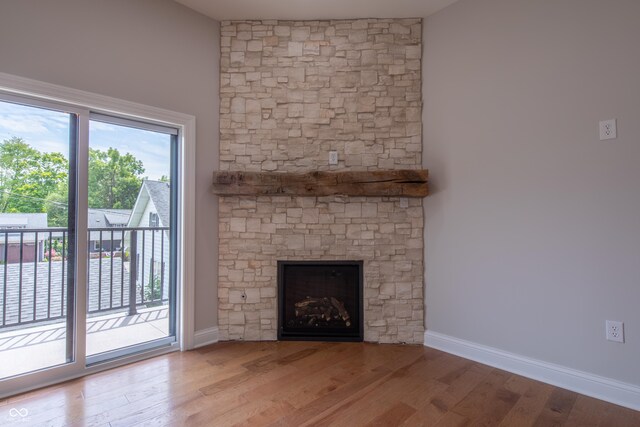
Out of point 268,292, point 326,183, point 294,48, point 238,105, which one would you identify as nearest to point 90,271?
point 268,292

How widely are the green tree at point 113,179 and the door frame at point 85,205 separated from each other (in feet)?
0.29

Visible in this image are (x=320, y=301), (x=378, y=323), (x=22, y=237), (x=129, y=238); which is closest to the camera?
(x=22, y=237)

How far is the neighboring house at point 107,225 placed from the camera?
214 centimetres

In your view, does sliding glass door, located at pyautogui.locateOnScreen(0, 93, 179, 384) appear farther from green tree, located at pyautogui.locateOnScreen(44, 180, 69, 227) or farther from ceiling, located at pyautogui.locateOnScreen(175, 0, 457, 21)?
ceiling, located at pyautogui.locateOnScreen(175, 0, 457, 21)

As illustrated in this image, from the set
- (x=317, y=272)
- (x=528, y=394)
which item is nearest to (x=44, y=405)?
(x=317, y=272)

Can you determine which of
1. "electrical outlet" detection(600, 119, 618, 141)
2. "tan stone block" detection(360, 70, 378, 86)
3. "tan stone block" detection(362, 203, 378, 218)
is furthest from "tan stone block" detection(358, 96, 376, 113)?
"electrical outlet" detection(600, 119, 618, 141)

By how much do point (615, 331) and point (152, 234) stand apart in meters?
3.36

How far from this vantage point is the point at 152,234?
8.02ft

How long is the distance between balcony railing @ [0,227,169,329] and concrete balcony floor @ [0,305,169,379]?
0.25ft

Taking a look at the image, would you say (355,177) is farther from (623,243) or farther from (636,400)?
(636,400)

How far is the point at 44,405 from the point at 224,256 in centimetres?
141

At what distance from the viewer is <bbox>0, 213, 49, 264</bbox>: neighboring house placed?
182cm

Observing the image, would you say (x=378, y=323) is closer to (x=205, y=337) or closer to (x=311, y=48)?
(x=205, y=337)

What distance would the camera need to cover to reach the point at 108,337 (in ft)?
7.56
